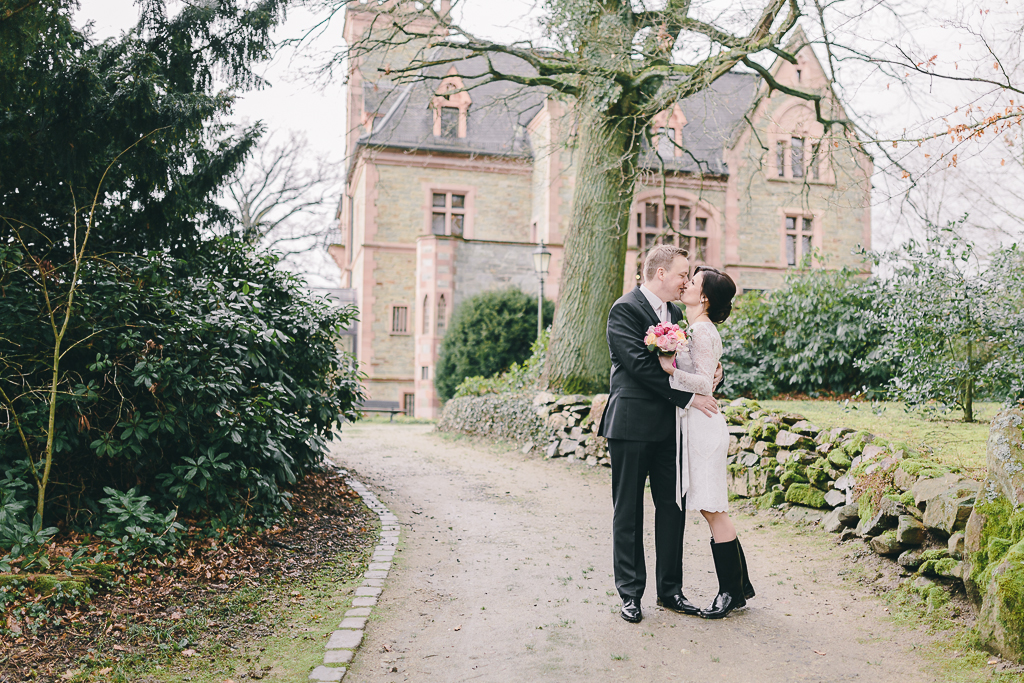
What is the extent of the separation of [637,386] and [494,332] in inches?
648

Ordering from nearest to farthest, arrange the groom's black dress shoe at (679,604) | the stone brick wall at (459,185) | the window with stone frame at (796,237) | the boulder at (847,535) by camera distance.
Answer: the groom's black dress shoe at (679,604), the boulder at (847,535), the stone brick wall at (459,185), the window with stone frame at (796,237)

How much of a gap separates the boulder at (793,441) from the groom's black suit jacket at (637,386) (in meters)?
3.23

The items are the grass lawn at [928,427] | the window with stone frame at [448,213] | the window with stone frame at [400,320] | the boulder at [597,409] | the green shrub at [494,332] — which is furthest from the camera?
the window with stone frame at [448,213]

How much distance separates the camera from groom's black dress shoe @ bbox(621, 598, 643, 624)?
4367mm

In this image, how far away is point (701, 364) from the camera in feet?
14.7

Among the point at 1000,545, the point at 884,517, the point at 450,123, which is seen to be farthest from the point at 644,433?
the point at 450,123

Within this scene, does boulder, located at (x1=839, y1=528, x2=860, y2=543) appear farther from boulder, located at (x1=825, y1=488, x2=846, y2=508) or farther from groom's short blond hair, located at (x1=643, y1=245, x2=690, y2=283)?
groom's short blond hair, located at (x1=643, y1=245, x2=690, y2=283)

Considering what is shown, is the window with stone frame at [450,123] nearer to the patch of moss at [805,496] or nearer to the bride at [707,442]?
the patch of moss at [805,496]

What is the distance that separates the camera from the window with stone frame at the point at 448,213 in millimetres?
28203

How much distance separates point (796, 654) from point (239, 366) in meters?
4.43

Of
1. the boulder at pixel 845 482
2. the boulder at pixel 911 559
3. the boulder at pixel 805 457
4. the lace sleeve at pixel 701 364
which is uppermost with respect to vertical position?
the lace sleeve at pixel 701 364

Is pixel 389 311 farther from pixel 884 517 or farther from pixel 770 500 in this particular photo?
pixel 884 517

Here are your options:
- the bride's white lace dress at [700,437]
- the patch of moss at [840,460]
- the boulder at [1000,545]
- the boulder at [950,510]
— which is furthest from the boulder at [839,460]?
the bride's white lace dress at [700,437]

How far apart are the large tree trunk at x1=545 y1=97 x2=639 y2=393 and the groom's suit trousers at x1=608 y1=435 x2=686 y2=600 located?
7.23 metres
